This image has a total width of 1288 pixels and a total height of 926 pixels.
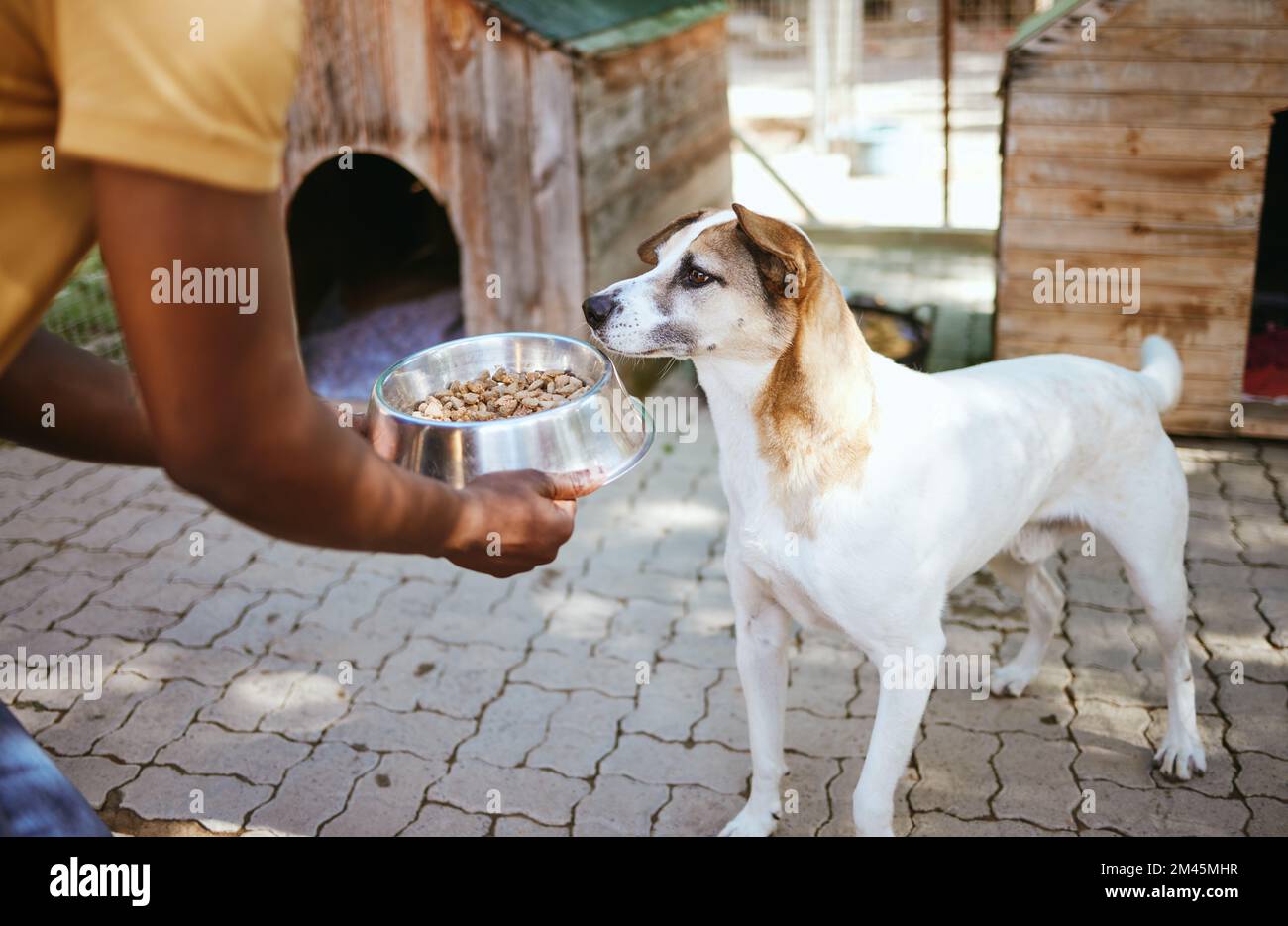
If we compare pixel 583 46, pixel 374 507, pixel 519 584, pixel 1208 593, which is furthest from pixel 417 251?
pixel 374 507

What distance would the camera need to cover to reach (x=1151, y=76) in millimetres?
5230

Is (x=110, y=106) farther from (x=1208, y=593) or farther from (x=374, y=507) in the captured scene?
(x=1208, y=593)

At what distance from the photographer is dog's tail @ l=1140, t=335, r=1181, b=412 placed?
3439 millimetres

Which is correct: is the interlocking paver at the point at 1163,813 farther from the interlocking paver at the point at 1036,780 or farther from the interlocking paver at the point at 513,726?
the interlocking paver at the point at 513,726

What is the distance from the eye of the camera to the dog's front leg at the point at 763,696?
3105 millimetres

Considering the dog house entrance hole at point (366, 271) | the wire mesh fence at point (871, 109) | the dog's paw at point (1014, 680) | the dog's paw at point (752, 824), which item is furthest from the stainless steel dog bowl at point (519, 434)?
the wire mesh fence at point (871, 109)

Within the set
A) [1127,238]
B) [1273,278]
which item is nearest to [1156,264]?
[1127,238]

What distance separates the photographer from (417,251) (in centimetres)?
781

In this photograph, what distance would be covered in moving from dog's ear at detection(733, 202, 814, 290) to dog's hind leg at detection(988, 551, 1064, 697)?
1.44 meters

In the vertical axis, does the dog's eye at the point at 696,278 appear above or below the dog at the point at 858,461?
above

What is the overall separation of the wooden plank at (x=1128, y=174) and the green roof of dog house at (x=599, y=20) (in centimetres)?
205

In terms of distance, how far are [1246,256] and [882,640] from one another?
3628 millimetres

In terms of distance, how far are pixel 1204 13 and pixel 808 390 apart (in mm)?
3638

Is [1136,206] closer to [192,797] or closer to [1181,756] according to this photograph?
[1181,756]
